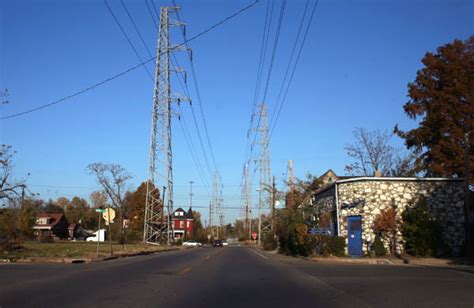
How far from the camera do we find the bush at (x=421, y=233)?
26750 millimetres

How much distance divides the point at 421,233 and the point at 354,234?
410cm

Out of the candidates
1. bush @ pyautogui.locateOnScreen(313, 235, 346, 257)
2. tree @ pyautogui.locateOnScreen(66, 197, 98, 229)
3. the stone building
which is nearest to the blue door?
the stone building

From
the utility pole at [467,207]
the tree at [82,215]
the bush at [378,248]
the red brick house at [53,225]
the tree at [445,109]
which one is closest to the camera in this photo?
the utility pole at [467,207]

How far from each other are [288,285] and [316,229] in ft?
62.1

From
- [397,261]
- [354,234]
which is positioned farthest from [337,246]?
[397,261]

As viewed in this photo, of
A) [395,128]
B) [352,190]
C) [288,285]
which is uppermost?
[395,128]

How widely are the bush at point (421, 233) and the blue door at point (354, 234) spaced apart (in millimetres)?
2624

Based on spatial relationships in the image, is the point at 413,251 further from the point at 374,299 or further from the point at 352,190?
the point at 374,299

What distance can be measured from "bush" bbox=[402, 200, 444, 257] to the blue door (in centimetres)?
262

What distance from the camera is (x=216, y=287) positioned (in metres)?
12.9

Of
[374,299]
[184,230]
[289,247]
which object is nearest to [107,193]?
[289,247]

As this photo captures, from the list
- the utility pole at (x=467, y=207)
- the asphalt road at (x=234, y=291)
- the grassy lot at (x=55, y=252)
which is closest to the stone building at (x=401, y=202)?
the utility pole at (x=467, y=207)

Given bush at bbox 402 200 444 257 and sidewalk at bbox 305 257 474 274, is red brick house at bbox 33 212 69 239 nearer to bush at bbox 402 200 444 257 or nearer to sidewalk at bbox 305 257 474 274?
sidewalk at bbox 305 257 474 274

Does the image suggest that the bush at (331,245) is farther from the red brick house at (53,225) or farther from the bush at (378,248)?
the red brick house at (53,225)
